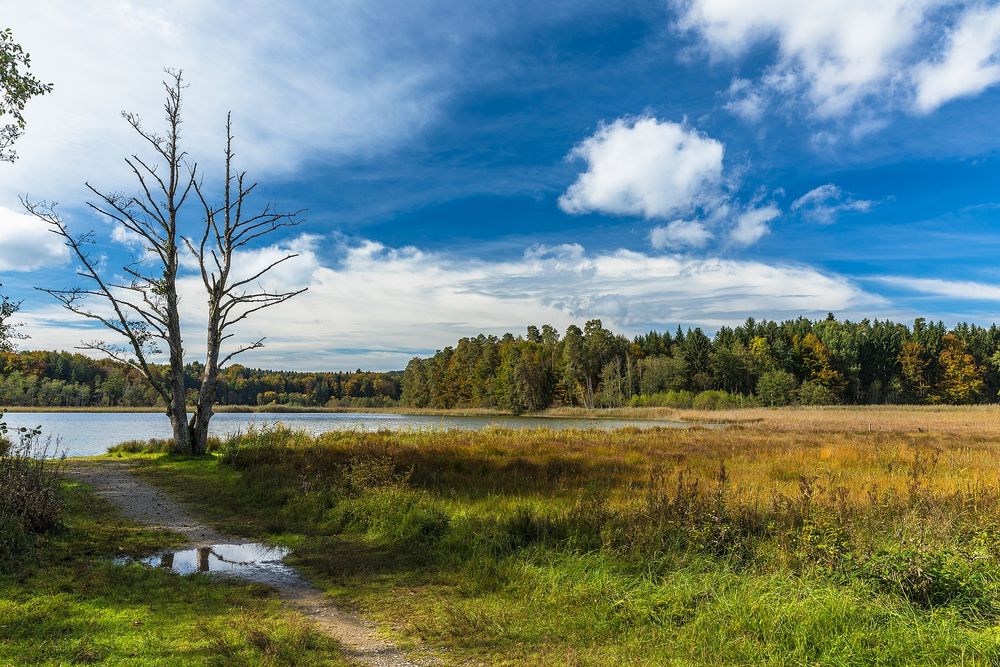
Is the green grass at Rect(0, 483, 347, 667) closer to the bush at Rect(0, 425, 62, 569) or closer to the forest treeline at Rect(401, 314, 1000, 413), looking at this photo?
the bush at Rect(0, 425, 62, 569)

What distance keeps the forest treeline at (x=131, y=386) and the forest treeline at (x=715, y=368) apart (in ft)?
118

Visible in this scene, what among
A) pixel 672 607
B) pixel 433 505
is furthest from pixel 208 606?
pixel 672 607

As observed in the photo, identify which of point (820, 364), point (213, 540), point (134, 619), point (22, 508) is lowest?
point (213, 540)

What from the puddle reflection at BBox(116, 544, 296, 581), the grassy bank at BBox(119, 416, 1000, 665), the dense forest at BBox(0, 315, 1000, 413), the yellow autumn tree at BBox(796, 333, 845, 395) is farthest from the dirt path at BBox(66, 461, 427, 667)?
the yellow autumn tree at BBox(796, 333, 845, 395)

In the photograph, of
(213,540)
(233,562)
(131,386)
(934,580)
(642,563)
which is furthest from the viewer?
(131,386)

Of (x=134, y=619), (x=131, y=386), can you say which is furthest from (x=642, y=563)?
(x=131, y=386)

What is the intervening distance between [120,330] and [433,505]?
52.6ft

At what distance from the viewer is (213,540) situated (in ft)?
28.2

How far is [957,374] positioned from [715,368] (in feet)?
142

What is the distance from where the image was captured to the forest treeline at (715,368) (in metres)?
89.6

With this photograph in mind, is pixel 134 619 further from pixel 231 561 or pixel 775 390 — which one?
pixel 775 390

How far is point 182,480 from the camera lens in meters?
14.2

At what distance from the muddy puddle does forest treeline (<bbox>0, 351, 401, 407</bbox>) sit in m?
62.0

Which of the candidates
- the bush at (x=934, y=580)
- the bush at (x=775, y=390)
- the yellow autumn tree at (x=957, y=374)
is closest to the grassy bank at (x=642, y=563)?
the bush at (x=934, y=580)
